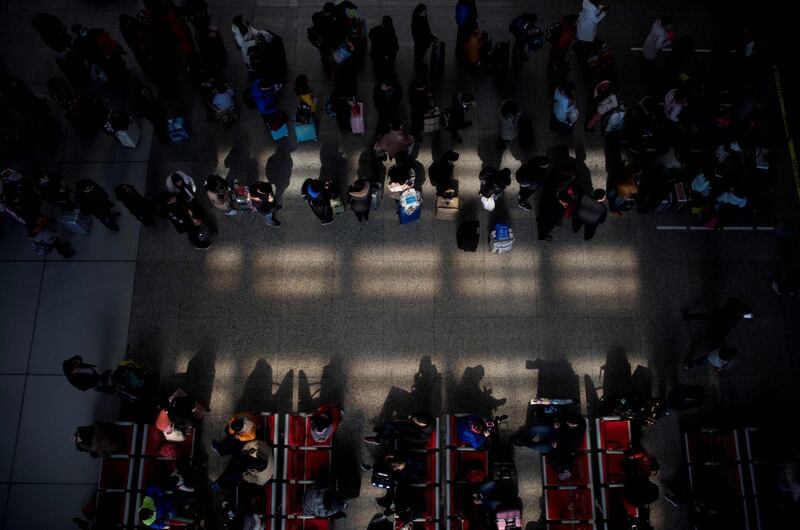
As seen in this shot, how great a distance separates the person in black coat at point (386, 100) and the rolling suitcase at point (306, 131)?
1.24 m

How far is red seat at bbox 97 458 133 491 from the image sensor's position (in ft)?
24.3

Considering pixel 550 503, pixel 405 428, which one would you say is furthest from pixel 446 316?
pixel 550 503

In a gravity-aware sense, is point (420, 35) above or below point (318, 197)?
above

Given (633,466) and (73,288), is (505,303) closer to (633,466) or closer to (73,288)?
(633,466)

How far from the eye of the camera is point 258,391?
8.24 m

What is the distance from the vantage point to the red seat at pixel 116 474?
741cm

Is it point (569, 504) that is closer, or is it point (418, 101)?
point (569, 504)

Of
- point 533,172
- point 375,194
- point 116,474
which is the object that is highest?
point 533,172

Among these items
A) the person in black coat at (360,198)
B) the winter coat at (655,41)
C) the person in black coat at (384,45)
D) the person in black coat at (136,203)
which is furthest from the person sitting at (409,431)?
the winter coat at (655,41)

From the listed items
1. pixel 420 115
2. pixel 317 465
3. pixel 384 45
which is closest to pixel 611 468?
pixel 317 465

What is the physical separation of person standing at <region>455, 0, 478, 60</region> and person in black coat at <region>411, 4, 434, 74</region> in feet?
1.87

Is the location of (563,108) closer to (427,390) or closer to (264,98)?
(264,98)

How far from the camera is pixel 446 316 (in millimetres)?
8531

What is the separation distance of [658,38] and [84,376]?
11.5 meters
